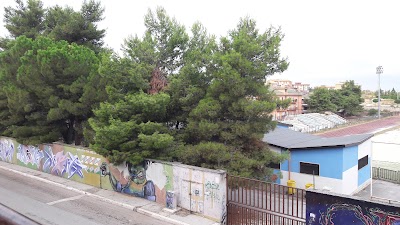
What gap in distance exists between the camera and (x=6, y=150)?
2678 centimetres

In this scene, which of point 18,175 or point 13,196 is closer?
point 13,196

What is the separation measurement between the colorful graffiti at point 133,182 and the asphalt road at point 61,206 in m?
1.31

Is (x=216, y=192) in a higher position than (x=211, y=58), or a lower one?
lower

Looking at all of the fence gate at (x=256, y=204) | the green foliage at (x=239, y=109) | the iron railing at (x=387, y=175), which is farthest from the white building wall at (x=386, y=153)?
the fence gate at (x=256, y=204)

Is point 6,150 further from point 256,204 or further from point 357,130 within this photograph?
point 357,130

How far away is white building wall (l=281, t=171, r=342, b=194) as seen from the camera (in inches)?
763

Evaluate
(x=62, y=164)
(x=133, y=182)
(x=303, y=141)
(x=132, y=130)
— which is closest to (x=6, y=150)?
(x=62, y=164)

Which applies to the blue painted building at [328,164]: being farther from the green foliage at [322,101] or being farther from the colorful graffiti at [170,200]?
the green foliage at [322,101]

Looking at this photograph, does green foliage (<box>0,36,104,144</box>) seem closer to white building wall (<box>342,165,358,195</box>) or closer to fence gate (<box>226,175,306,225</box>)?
fence gate (<box>226,175,306,225</box>)

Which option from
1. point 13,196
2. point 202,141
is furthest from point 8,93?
point 202,141

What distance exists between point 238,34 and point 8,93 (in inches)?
610

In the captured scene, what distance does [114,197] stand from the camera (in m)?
17.0

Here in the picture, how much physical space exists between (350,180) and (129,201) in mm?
12830

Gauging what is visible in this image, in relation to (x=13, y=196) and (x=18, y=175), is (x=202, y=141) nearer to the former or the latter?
(x=13, y=196)
